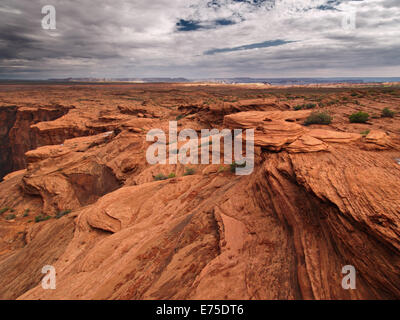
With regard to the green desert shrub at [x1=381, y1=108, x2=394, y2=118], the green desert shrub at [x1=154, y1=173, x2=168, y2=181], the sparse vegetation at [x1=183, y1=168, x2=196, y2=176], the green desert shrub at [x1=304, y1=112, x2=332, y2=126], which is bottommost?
the green desert shrub at [x1=154, y1=173, x2=168, y2=181]

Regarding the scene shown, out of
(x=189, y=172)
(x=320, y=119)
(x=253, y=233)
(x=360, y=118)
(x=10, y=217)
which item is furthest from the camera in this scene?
(x=10, y=217)

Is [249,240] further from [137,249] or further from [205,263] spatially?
[137,249]

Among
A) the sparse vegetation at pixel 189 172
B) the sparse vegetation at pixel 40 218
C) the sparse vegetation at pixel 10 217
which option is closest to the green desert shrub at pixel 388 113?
the sparse vegetation at pixel 189 172

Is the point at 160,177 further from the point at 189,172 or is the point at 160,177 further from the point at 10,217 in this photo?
the point at 10,217

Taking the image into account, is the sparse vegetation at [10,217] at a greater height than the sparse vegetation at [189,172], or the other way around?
the sparse vegetation at [189,172]

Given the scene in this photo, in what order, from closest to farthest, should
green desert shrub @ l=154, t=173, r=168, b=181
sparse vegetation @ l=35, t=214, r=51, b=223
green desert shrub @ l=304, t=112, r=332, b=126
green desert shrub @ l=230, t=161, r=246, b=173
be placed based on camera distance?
green desert shrub @ l=230, t=161, r=246, b=173 < green desert shrub @ l=304, t=112, r=332, b=126 < green desert shrub @ l=154, t=173, r=168, b=181 < sparse vegetation @ l=35, t=214, r=51, b=223

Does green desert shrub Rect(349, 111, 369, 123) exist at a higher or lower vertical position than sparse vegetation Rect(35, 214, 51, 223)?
higher

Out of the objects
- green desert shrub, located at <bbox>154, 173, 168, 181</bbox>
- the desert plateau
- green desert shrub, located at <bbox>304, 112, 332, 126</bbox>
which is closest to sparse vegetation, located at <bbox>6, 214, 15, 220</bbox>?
the desert plateau

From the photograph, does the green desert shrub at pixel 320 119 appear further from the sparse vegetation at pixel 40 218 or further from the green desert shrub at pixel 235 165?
the sparse vegetation at pixel 40 218

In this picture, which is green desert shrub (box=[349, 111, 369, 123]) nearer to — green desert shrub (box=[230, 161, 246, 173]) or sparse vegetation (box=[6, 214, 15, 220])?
green desert shrub (box=[230, 161, 246, 173])

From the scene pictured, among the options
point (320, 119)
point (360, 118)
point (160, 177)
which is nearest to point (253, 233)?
point (160, 177)

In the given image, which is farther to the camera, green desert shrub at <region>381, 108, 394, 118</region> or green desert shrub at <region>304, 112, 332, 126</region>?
green desert shrub at <region>381, 108, 394, 118</region>

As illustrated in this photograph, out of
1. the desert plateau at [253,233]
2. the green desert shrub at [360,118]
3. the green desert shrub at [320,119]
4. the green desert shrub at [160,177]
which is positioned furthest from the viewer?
the green desert shrub at [160,177]
